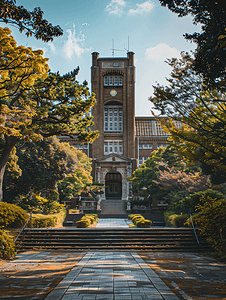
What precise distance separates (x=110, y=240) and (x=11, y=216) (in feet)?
17.9

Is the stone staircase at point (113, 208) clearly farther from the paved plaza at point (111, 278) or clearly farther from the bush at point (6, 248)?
the paved plaza at point (111, 278)

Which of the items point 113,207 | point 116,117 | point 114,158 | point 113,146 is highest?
point 116,117

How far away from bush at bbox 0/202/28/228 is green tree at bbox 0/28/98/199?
6.28ft

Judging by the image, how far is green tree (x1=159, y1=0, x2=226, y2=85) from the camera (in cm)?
759

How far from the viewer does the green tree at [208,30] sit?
299 inches

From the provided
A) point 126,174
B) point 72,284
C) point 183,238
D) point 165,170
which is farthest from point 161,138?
point 72,284

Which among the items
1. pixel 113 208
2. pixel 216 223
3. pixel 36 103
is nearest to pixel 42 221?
pixel 36 103

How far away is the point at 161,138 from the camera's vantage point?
1737 inches

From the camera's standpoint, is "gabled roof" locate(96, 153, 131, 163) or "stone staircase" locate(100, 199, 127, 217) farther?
"gabled roof" locate(96, 153, 131, 163)

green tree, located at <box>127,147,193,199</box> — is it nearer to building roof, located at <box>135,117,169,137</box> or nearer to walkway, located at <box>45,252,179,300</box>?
building roof, located at <box>135,117,169,137</box>

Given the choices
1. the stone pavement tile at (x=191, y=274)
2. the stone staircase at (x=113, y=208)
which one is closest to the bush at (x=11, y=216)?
the stone pavement tile at (x=191, y=274)

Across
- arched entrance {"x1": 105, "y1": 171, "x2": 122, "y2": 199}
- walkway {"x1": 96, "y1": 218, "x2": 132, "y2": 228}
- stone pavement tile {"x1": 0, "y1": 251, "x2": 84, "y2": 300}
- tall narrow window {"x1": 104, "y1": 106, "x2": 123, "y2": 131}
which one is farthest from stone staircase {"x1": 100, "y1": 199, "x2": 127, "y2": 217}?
stone pavement tile {"x1": 0, "y1": 251, "x2": 84, "y2": 300}

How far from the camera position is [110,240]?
1365 cm

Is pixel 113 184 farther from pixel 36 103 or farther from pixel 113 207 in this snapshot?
pixel 36 103
